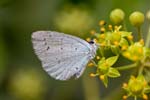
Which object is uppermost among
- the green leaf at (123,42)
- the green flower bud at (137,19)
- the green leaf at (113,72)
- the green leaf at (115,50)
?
the green flower bud at (137,19)

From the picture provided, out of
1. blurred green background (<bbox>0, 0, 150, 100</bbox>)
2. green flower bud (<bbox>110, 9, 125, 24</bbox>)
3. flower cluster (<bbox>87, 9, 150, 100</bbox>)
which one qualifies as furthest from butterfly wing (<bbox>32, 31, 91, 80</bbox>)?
blurred green background (<bbox>0, 0, 150, 100</bbox>)

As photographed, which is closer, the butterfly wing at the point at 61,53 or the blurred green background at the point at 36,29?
the butterfly wing at the point at 61,53

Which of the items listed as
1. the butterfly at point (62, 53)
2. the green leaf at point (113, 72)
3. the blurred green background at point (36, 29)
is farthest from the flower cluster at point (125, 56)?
the blurred green background at point (36, 29)

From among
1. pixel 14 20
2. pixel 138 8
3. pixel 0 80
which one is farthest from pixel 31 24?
pixel 138 8

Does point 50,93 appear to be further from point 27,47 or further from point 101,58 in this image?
point 101,58

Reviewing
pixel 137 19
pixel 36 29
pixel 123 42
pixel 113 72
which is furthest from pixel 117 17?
pixel 36 29

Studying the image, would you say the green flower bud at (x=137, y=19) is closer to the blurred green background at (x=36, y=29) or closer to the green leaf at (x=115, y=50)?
the green leaf at (x=115, y=50)

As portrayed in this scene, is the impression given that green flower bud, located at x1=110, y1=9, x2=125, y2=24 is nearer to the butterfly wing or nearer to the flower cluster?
the flower cluster

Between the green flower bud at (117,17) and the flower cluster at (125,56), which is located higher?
the green flower bud at (117,17)

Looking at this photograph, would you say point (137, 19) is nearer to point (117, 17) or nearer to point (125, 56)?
point (117, 17)

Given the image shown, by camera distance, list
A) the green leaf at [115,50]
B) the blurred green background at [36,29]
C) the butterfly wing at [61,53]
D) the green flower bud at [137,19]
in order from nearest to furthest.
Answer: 1. the butterfly wing at [61,53]
2. the green leaf at [115,50]
3. the green flower bud at [137,19]
4. the blurred green background at [36,29]
